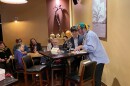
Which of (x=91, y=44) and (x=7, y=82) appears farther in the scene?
(x=91, y=44)

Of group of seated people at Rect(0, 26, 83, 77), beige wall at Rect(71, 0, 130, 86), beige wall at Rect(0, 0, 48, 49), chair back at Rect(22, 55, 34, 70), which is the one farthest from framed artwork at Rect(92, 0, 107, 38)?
beige wall at Rect(0, 0, 48, 49)

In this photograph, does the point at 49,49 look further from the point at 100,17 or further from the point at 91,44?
the point at 91,44

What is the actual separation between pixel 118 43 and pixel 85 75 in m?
0.97

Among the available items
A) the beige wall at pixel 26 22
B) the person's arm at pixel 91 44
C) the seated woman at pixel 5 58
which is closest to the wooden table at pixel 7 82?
the person's arm at pixel 91 44

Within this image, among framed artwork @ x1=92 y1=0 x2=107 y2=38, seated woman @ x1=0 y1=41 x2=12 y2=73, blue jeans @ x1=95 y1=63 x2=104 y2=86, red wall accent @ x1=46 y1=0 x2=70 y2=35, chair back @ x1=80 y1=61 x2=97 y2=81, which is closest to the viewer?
chair back @ x1=80 y1=61 x2=97 y2=81

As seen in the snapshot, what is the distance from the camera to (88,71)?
303 centimetres

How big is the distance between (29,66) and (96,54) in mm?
1429

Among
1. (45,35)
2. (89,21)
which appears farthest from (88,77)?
(45,35)

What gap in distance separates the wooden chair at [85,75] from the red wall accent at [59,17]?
3.98m

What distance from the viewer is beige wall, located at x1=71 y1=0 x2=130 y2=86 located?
3.24 m

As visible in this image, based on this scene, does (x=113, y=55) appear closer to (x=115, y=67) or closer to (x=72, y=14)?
(x=115, y=67)

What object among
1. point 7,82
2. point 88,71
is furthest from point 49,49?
point 7,82

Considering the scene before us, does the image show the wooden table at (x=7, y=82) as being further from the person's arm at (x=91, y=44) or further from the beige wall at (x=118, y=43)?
the beige wall at (x=118, y=43)

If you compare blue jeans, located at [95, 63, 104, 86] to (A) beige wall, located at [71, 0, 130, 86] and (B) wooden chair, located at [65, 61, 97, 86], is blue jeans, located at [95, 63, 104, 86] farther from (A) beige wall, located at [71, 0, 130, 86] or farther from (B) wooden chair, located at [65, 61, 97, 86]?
(A) beige wall, located at [71, 0, 130, 86]
